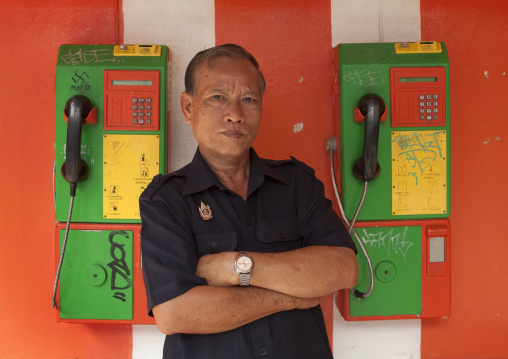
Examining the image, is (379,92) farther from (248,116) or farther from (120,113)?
(120,113)

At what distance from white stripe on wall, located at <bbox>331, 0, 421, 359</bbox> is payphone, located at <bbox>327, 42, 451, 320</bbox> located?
25 cm

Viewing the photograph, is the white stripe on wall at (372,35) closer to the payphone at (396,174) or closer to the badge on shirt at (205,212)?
the payphone at (396,174)

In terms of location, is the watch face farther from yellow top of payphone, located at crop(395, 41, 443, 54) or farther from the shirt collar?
yellow top of payphone, located at crop(395, 41, 443, 54)

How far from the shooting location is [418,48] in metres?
2.20

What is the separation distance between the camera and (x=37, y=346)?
249cm

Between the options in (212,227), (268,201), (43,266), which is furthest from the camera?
(43,266)

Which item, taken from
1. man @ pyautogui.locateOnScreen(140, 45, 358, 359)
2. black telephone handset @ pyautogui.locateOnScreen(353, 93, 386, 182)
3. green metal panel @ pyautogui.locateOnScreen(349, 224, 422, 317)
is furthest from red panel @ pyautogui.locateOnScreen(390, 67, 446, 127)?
man @ pyautogui.locateOnScreen(140, 45, 358, 359)

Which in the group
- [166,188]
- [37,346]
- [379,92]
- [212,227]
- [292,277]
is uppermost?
[379,92]

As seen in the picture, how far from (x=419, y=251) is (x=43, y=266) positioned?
6.11 feet

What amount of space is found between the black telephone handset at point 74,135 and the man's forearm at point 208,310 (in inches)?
34.9

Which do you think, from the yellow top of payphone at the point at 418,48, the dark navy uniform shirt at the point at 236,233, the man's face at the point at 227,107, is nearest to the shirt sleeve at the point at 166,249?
the dark navy uniform shirt at the point at 236,233

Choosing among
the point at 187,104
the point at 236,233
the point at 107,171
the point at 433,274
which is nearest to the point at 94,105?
the point at 107,171

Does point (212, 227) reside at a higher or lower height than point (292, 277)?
higher

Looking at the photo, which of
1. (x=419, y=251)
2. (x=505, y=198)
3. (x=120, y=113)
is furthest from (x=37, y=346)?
(x=505, y=198)
